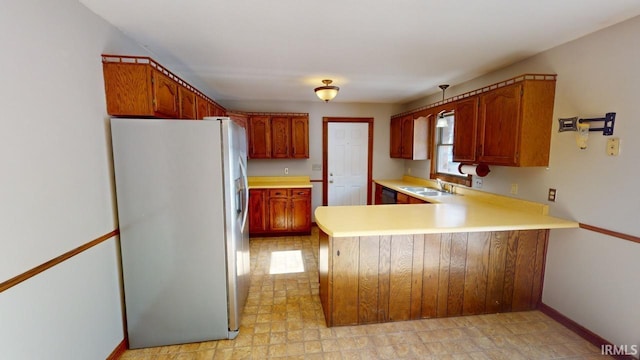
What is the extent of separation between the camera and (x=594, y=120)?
6.72 ft

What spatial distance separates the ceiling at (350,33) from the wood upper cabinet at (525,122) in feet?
1.23

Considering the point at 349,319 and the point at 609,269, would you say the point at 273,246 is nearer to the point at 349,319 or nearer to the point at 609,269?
the point at 349,319

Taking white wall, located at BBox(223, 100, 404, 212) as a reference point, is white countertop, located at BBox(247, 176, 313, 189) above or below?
below

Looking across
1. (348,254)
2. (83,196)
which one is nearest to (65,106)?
(83,196)

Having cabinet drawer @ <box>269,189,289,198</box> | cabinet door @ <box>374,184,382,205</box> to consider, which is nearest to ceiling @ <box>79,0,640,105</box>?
cabinet drawer @ <box>269,189,289,198</box>

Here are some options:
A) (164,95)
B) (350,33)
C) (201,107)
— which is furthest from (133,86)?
(350,33)

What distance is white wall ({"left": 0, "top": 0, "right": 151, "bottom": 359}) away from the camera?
122 cm

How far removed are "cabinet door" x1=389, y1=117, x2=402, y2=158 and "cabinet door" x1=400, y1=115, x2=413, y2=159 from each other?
0.26 feet

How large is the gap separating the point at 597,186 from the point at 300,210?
11.6 feet

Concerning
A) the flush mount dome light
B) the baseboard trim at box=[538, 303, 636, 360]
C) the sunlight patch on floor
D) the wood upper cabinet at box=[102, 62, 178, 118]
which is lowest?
the sunlight patch on floor

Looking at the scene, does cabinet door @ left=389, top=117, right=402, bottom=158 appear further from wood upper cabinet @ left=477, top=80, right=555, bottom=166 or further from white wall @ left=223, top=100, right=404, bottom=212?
wood upper cabinet @ left=477, top=80, right=555, bottom=166

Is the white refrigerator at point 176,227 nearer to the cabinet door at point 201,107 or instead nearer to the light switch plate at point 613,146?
the cabinet door at point 201,107

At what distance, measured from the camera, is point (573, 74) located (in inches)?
86.6

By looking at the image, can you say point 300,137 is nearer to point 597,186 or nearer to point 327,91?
point 327,91
